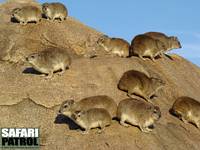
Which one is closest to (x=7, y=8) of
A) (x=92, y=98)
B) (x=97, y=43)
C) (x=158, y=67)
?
(x=97, y=43)

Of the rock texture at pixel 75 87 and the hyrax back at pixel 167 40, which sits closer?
the rock texture at pixel 75 87

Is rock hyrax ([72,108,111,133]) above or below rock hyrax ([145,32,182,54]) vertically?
below

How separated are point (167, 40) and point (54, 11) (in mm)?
4810

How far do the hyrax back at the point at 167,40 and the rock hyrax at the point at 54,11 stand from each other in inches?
143

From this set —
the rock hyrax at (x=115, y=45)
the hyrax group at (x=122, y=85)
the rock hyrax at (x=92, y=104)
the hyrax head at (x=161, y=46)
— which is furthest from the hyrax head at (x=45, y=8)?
the rock hyrax at (x=92, y=104)

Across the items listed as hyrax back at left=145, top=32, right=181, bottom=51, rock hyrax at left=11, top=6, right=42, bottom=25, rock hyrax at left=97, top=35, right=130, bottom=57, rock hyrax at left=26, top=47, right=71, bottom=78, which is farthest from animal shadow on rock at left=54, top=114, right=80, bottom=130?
hyrax back at left=145, top=32, right=181, bottom=51

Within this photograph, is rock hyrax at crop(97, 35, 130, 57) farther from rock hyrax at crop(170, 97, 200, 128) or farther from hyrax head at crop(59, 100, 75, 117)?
hyrax head at crop(59, 100, 75, 117)

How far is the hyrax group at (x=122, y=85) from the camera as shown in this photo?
707 inches

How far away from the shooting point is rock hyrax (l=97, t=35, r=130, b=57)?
77.8 feet

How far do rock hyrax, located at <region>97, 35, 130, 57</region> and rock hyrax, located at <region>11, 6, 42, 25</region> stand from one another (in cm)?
272

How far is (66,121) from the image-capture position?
60.8 ft

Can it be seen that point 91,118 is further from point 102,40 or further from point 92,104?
point 102,40

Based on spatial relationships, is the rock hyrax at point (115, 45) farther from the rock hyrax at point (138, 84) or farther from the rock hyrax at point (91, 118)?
the rock hyrax at point (91, 118)

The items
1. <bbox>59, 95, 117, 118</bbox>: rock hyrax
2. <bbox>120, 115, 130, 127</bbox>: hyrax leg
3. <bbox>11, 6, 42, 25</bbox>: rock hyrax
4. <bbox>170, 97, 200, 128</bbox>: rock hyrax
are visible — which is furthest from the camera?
A: <bbox>11, 6, 42, 25</bbox>: rock hyrax
